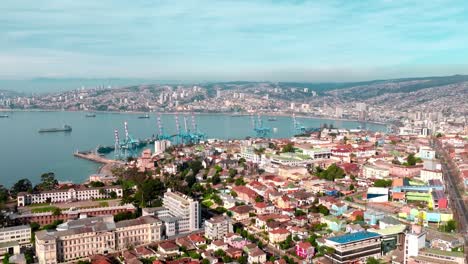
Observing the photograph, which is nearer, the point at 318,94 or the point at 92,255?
the point at 92,255

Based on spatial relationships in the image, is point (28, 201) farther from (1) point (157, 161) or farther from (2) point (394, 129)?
(2) point (394, 129)

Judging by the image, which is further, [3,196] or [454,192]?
[454,192]

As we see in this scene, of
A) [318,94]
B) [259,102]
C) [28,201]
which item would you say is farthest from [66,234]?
[318,94]

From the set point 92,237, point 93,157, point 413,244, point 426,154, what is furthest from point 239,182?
point 93,157

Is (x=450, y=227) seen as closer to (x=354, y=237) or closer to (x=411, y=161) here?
(x=354, y=237)

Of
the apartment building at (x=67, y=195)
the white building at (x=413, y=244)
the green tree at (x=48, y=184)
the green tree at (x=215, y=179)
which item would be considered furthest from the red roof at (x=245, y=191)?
the green tree at (x=48, y=184)

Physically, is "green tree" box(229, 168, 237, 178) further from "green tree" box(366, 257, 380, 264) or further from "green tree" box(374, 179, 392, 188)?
"green tree" box(366, 257, 380, 264)

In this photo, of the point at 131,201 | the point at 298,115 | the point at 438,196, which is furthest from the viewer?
the point at 298,115
